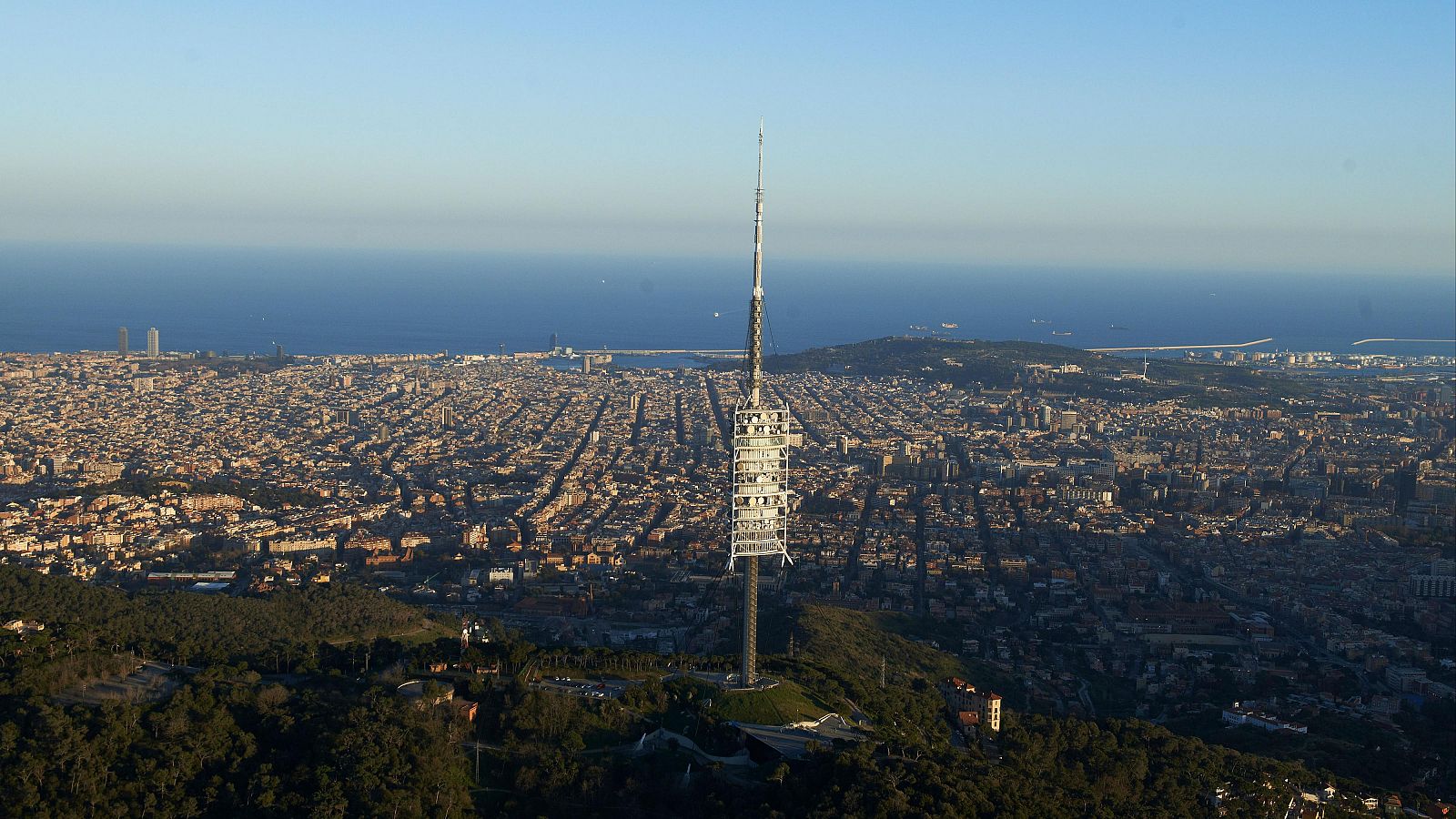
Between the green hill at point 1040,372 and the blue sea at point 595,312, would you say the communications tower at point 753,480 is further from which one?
the blue sea at point 595,312

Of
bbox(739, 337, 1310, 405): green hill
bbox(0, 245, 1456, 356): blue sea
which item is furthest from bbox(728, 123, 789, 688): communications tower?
bbox(0, 245, 1456, 356): blue sea

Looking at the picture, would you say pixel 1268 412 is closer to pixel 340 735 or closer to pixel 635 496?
pixel 635 496

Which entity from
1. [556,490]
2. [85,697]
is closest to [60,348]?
[556,490]

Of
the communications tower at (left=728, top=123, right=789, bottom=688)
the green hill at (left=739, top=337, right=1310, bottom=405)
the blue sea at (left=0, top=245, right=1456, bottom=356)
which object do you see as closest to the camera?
the communications tower at (left=728, top=123, right=789, bottom=688)

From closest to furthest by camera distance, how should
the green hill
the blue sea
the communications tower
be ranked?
the communications tower
the green hill
the blue sea

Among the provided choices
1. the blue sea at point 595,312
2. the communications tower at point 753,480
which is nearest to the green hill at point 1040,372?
the blue sea at point 595,312

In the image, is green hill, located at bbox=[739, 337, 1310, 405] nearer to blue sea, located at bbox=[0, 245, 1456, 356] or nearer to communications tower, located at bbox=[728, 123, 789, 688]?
blue sea, located at bbox=[0, 245, 1456, 356]

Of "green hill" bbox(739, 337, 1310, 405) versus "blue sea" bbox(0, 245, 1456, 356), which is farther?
"blue sea" bbox(0, 245, 1456, 356)
